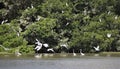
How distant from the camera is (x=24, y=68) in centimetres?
4975

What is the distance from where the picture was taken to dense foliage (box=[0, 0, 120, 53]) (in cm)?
7756

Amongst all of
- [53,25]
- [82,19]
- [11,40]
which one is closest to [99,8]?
[82,19]

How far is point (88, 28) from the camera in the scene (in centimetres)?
7969

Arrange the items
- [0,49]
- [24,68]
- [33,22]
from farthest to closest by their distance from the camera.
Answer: [33,22], [0,49], [24,68]

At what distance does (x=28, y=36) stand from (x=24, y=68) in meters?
29.2

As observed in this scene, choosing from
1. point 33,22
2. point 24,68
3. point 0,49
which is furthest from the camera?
point 33,22

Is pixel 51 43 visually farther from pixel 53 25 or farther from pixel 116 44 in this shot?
pixel 116 44

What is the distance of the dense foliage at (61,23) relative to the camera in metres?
77.6

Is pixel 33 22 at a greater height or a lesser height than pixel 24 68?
greater

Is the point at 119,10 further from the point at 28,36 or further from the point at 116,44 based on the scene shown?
the point at 28,36

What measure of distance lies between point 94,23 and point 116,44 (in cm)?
458

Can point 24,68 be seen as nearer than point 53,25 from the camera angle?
Yes

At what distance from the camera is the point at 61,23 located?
269 feet

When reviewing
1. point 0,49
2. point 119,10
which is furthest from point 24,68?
point 119,10
